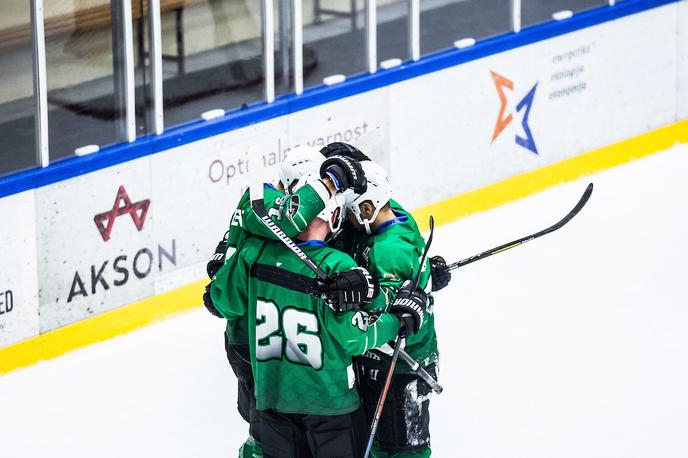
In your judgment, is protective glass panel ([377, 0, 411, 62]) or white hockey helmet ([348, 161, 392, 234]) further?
protective glass panel ([377, 0, 411, 62])

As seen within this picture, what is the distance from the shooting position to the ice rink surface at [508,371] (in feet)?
21.1

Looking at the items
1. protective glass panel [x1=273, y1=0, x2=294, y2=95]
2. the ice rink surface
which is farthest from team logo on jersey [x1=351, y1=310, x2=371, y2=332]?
protective glass panel [x1=273, y1=0, x2=294, y2=95]

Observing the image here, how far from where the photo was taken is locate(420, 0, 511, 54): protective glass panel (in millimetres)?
8953

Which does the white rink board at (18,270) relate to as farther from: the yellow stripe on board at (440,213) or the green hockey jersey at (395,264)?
the green hockey jersey at (395,264)

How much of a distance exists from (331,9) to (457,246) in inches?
56.9

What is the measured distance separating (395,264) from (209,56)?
308 cm

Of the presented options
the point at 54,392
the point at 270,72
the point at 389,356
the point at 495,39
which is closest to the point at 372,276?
the point at 389,356

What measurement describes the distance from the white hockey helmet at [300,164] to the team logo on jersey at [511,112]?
403cm

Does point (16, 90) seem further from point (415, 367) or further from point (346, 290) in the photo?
point (346, 290)

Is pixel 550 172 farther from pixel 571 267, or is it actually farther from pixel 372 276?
pixel 372 276

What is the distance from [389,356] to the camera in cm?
527

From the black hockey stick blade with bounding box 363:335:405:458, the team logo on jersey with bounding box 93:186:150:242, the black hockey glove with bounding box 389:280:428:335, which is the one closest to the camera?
the black hockey glove with bounding box 389:280:428:335

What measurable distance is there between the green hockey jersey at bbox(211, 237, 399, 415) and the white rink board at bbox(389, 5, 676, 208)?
149 inches

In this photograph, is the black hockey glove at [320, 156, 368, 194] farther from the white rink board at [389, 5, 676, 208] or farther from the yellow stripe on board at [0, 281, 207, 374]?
the white rink board at [389, 5, 676, 208]
